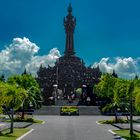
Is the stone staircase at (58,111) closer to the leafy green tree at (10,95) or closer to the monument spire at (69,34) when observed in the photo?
the leafy green tree at (10,95)

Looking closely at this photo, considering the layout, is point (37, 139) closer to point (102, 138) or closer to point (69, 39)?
point (102, 138)

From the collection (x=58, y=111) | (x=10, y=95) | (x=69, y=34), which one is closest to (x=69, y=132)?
(x=10, y=95)

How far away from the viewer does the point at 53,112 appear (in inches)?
3130

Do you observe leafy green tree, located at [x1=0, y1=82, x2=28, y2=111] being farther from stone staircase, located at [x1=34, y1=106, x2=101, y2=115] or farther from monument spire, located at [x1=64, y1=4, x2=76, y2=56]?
monument spire, located at [x1=64, y1=4, x2=76, y2=56]

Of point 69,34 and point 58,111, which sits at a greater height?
point 69,34

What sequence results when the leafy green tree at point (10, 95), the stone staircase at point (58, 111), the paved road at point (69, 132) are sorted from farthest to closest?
the stone staircase at point (58, 111) < the leafy green tree at point (10, 95) < the paved road at point (69, 132)

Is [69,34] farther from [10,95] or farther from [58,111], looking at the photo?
[10,95]

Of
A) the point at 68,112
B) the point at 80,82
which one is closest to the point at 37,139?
the point at 68,112

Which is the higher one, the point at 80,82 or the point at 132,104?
the point at 80,82

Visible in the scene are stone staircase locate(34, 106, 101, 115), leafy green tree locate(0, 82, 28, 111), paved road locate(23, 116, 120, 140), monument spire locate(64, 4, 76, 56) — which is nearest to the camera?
paved road locate(23, 116, 120, 140)

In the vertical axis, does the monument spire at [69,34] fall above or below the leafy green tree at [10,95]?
above

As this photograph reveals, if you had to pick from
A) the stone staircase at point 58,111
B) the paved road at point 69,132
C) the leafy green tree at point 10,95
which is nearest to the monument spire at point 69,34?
the stone staircase at point 58,111

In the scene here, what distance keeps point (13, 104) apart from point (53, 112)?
45.3 metres

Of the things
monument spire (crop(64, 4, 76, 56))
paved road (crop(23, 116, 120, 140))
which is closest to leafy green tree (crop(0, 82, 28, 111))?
paved road (crop(23, 116, 120, 140))
